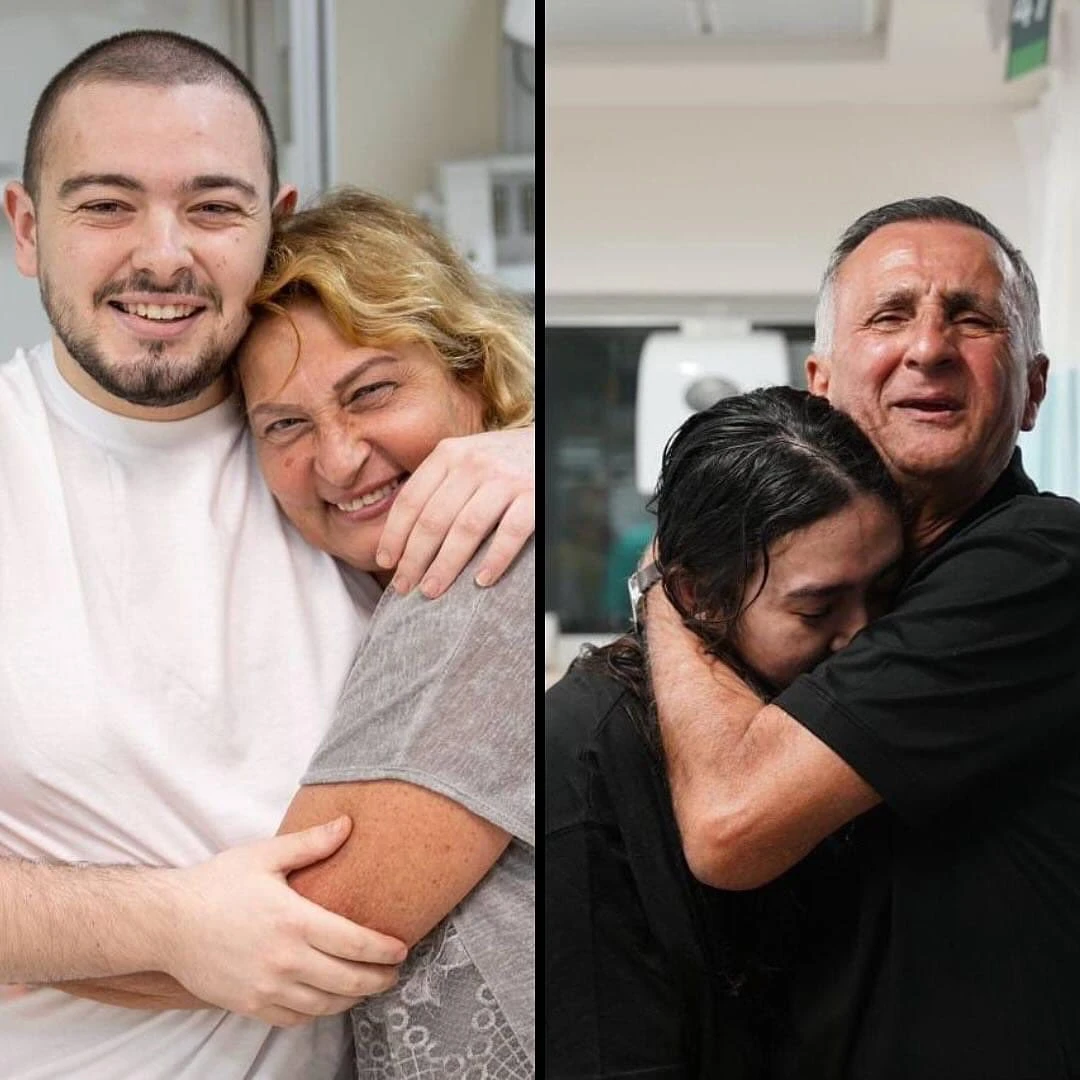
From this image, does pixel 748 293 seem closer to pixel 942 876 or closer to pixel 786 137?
pixel 786 137

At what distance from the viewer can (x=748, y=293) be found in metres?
1.84

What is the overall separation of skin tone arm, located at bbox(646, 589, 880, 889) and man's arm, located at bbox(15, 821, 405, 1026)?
40cm

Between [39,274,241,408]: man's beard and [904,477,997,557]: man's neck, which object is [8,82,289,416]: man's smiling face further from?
[904,477,997,557]: man's neck

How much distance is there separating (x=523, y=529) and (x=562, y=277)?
304mm

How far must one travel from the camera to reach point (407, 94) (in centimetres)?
196

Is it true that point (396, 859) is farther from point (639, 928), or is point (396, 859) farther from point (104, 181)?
point (104, 181)

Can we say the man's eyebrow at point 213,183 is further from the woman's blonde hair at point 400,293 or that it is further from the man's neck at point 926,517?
the man's neck at point 926,517

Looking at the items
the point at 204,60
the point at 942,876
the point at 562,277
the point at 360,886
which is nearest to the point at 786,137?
the point at 562,277

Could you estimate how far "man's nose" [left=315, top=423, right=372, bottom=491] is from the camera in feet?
6.26

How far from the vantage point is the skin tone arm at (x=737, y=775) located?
1.79 metres

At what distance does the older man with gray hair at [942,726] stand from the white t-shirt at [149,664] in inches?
21.3

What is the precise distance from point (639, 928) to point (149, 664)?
0.67 metres

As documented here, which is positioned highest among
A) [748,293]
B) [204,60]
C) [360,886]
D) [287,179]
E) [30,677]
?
[204,60]

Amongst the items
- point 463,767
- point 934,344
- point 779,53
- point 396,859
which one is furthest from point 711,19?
point 396,859
